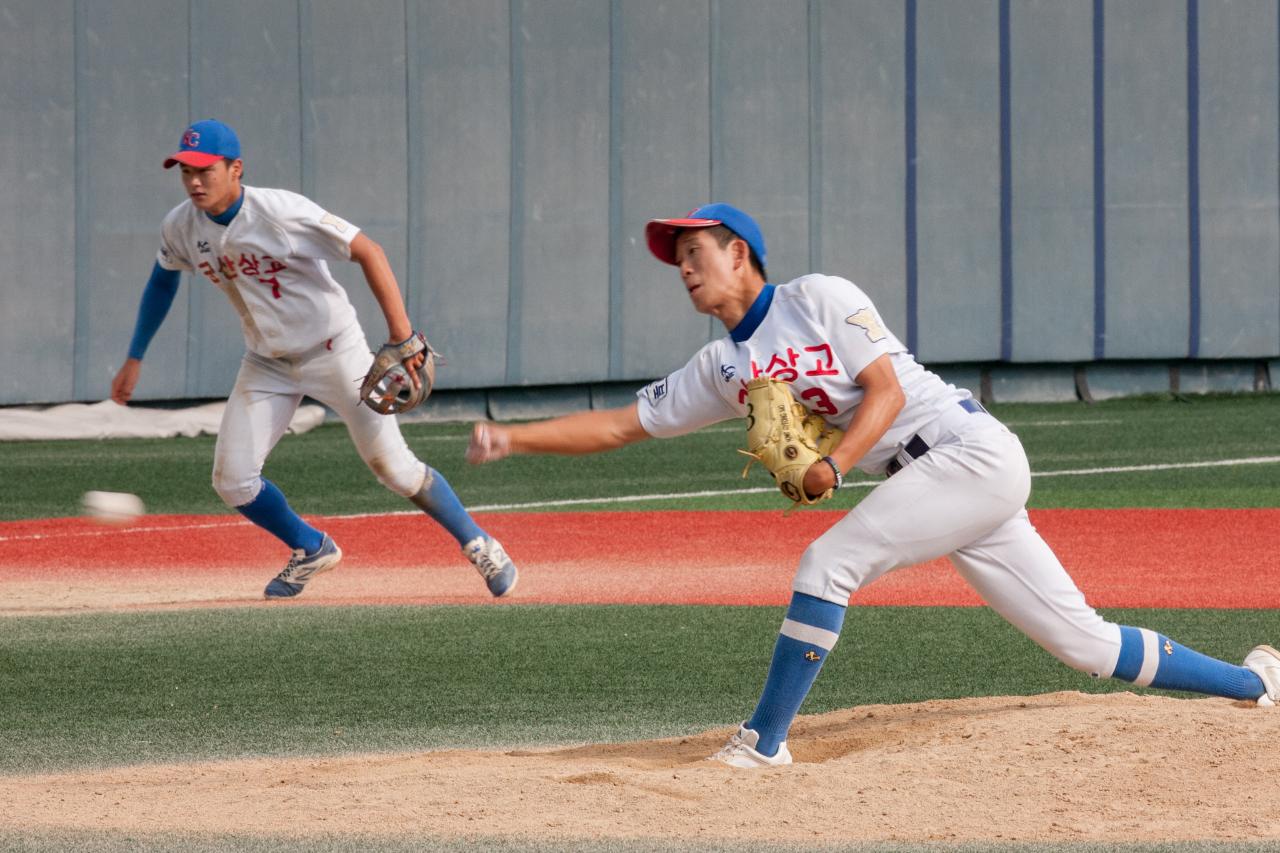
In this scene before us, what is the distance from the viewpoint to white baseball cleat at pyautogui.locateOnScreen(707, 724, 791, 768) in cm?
487

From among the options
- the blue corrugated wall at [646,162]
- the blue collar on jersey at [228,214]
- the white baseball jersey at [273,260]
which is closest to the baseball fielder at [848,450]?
the white baseball jersey at [273,260]

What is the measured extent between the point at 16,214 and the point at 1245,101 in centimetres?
1410

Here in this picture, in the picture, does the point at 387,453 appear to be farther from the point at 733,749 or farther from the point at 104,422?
the point at 104,422

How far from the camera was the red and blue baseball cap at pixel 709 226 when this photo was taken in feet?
16.2

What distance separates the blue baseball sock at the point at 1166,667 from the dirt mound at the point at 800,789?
75mm

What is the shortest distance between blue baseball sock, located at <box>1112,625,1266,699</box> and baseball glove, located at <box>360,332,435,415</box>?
3.33 metres

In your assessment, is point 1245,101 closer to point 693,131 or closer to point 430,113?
point 693,131

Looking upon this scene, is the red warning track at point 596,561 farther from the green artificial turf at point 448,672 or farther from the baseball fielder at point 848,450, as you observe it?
the baseball fielder at point 848,450

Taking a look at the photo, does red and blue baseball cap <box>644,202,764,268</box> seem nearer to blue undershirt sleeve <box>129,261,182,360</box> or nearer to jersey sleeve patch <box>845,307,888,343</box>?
jersey sleeve patch <box>845,307,888,343</box>

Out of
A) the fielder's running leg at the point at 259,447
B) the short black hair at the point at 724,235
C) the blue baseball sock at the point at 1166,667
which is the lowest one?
the blue baseball sock at the point at 1166,667

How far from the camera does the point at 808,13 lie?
68.5ft

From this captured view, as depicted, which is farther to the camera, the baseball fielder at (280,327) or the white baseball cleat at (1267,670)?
the baseball fielder at (280,327)

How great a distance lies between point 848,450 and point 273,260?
12.7 feet

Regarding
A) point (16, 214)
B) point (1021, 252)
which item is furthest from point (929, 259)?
point (16, 214)
